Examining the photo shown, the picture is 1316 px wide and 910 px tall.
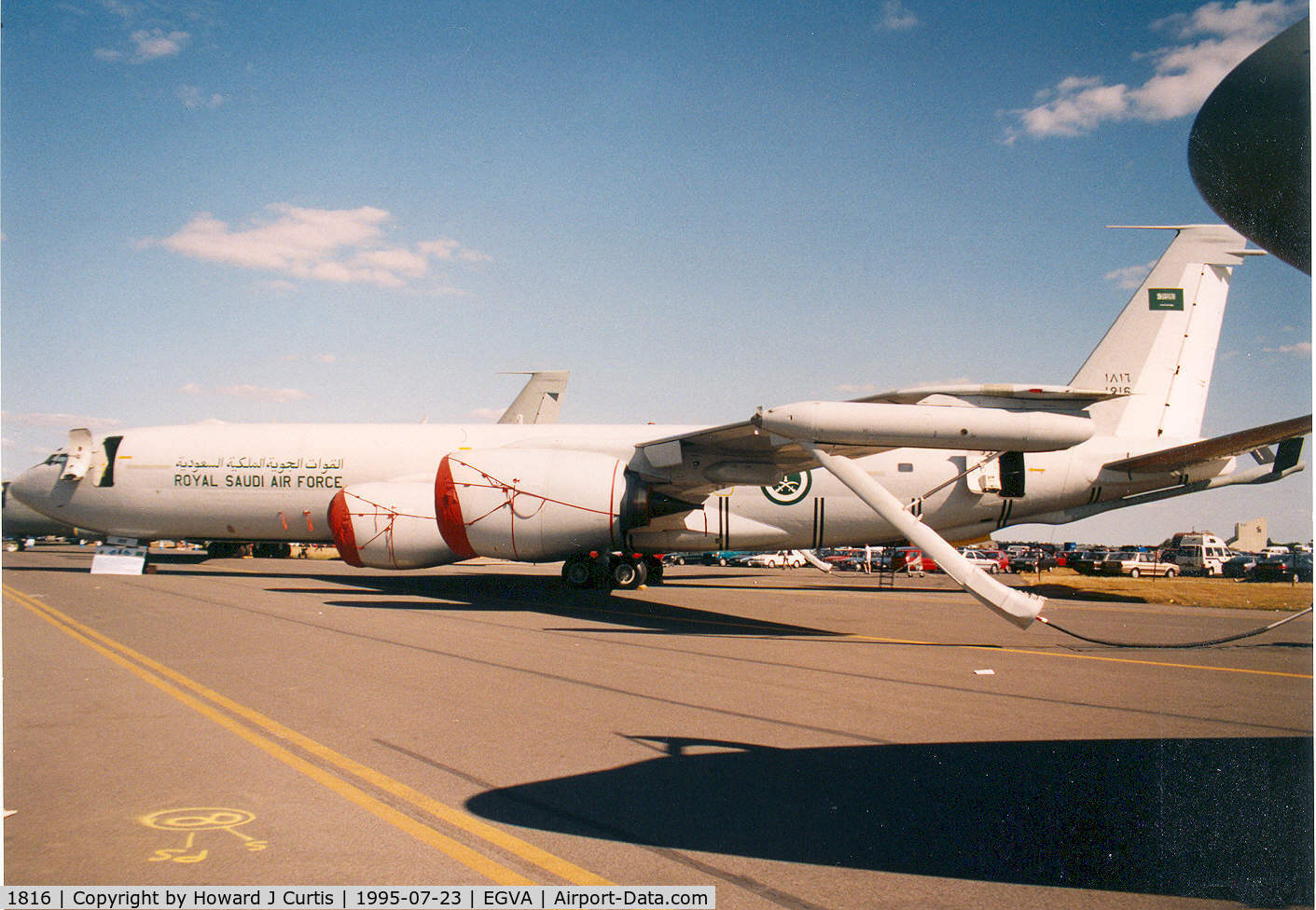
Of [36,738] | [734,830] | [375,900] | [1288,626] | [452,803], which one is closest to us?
[375,900]

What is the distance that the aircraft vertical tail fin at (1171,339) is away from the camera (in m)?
17.4

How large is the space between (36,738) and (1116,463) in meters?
17.3

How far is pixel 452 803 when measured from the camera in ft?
14.2

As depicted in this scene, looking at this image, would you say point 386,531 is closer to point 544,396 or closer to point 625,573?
point 625,573

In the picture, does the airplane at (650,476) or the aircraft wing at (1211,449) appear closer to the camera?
the aircraft wing at (1211,449)

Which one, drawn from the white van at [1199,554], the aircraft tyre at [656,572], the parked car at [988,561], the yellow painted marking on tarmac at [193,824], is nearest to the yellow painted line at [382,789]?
the yellow painted marking on tarmac at [193,824]

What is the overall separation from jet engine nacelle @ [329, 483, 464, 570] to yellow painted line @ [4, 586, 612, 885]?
815 cm

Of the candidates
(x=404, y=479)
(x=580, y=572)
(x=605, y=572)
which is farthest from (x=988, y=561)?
(x=404, y=479)

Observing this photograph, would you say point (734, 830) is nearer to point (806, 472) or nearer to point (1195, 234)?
point (806, 472)

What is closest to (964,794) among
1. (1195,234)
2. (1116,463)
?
(1116,463)

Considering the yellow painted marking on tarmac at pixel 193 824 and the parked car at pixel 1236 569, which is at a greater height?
the yellow painted marking on tarmac at pixel 193 824

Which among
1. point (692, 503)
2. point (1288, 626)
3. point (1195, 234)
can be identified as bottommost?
point (1288, 626)

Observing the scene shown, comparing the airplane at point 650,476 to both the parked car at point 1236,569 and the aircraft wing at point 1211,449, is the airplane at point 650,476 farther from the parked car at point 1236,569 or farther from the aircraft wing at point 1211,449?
the parked car at point 1236,569

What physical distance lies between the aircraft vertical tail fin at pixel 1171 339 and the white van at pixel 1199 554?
1132 inches
